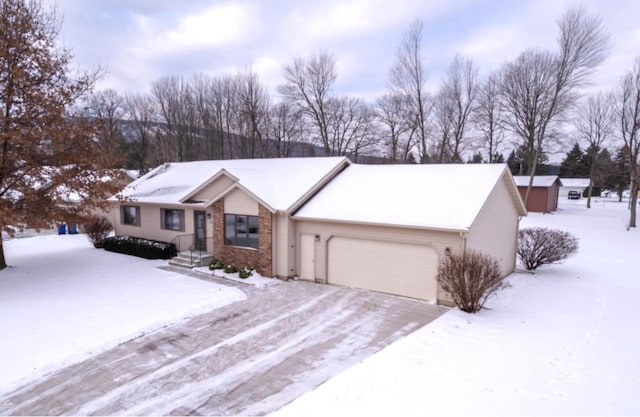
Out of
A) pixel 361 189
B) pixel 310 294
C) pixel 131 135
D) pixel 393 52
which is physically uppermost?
pixel 393 52

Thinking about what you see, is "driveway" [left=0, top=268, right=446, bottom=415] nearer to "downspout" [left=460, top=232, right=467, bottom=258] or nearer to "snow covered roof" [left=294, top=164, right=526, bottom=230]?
"downspout" [left=460, top=232, right=467, bottom=258]

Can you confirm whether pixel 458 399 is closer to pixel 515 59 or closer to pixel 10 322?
pixel 10 322

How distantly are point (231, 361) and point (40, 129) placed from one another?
1095 cm

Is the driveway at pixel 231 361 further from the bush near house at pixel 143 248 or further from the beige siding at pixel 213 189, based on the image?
the bush near house at pixel 143 248

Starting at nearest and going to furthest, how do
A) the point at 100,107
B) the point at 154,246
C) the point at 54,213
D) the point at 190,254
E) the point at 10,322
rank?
1. the point at 10,322
2. the point at 54,213
3. the point at 190,254
4. the point at 154,246
5. the point at 100,107

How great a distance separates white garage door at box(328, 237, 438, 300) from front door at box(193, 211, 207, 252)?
6.74m

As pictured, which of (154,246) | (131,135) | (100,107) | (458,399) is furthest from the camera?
(131,135)

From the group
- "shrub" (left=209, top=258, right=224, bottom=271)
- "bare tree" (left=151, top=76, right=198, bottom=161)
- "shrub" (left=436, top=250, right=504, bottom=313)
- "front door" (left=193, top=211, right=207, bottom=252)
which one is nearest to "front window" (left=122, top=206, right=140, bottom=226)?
"front door" (left=193, top=211, right=207, bottom=252)

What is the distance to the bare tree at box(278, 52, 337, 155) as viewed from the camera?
35625 millimetres

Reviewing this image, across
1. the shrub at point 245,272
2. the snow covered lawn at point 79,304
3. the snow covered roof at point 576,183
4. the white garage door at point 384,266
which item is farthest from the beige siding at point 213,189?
the snow covered roof at point 576,183

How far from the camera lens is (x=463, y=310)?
9.91 m

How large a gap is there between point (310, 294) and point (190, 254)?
6.56 m

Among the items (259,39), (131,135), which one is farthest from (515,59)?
(131,135)

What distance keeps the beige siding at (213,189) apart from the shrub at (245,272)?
3.96m
